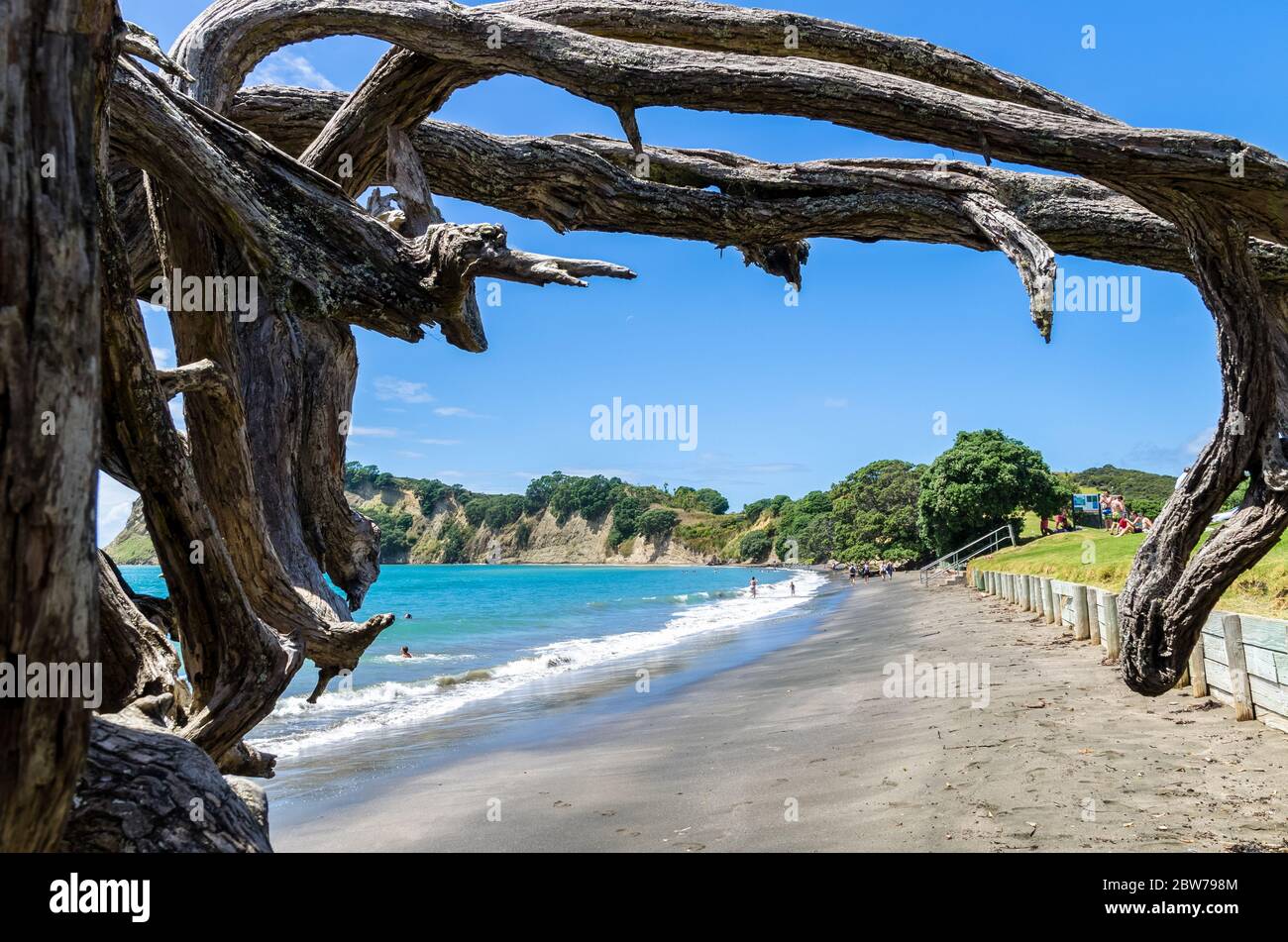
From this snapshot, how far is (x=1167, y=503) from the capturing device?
368 cm

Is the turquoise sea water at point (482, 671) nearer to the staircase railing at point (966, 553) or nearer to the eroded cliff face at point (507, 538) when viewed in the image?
the staircase railing at point (966, 553)

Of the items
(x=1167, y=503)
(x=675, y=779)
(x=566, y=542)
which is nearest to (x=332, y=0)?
(x=1167, y=503)

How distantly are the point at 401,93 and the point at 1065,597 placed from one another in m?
18.1

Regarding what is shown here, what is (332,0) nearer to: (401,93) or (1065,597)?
(401,93)

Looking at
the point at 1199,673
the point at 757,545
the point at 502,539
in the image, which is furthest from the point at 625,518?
the point at 1199,673

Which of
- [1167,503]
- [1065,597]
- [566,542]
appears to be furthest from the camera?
[566,542]

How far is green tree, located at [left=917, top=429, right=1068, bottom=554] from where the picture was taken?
154 feet

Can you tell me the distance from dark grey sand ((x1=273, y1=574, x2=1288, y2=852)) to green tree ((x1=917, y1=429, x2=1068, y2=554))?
3504 centimetres

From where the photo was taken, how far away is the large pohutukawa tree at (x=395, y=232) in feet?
7.90

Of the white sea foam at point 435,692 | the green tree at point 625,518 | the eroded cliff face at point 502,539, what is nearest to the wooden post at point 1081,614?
the white sea foam at point 435,692

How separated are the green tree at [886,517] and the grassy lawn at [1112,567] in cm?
3001

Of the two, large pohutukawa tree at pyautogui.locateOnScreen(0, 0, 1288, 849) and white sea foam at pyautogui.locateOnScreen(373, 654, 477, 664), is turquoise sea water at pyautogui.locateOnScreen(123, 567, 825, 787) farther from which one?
large pohutukawa tree at pyautogui.locateOnScreen(0, 0, 1288, 849)

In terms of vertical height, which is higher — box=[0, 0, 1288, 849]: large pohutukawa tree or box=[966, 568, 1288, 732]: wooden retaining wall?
box=[0, 0, 1288, 849]: large pohutukawa tree

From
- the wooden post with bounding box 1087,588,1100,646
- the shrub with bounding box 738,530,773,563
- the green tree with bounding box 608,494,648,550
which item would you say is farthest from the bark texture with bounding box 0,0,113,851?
the green tree with bounding box 608,494,648,550
